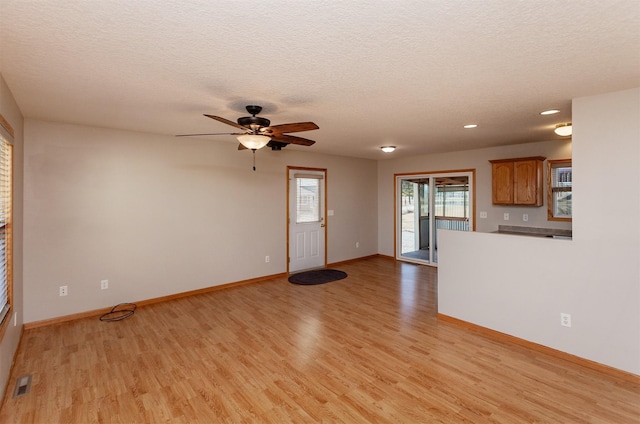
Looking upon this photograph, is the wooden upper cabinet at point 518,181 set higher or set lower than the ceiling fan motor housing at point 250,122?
lower

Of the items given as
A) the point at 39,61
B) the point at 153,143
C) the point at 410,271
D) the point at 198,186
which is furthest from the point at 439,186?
the point at 39,61

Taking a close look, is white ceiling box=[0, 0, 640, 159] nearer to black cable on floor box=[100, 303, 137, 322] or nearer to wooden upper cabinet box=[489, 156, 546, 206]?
wooden upper cabinet box=[489, 156, 546, 206]

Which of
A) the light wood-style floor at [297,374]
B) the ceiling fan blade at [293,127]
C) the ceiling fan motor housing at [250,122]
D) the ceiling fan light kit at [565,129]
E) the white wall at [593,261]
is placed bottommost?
the light wood-style floor at [297,374]

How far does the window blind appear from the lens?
104 inches

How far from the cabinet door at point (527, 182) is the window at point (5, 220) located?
6309 millimetres

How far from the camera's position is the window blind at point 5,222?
264cm

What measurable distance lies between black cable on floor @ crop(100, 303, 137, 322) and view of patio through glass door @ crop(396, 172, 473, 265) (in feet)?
17.8

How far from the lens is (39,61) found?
2.10 m

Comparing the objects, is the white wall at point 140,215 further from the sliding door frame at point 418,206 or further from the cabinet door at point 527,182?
the cabinet door at point 527,182

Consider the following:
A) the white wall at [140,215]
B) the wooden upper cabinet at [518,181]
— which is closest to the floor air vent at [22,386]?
Answer: the white wall at [140,215]

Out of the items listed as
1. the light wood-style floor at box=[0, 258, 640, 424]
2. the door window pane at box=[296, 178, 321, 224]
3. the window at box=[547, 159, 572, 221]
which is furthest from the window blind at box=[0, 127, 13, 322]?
the window at box=[547, 159, 572, 221]

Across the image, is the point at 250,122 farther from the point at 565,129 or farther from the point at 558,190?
the point at 558,190

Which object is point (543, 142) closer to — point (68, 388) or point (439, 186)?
point (439, 186)

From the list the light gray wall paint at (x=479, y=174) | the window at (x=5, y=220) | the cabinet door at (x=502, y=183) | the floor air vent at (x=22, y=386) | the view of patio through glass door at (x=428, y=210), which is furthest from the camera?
the view of patio through glass door at (x=428, y=210)
